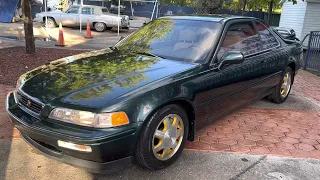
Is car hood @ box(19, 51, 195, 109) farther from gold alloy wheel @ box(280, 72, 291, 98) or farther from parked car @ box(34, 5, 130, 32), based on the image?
parked car @ box(34, 5, 130, 32)

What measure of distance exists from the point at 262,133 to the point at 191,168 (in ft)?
5.21

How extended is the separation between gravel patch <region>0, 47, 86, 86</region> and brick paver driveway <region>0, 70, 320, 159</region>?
0.79 metres

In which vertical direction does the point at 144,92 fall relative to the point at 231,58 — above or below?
below

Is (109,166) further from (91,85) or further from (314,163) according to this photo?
(314,163)

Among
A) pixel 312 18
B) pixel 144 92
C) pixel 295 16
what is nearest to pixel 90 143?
pixel 144 92

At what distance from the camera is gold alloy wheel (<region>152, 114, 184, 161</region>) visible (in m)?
3.10

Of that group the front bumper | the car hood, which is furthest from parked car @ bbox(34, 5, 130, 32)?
the front bumper

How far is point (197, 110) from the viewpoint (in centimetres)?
348

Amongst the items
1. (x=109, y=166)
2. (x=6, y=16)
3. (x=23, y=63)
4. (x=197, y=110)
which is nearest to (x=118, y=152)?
(x=109, y=166)

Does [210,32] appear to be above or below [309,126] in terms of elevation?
above

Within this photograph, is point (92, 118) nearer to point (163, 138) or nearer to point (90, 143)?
point (90, 143)

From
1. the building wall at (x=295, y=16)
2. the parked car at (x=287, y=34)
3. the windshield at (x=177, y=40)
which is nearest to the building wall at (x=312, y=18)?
the building wall at (x=295, y=16)

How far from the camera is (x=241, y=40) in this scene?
440cm

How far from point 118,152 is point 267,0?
17.1 meters
